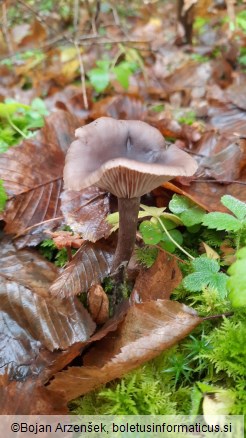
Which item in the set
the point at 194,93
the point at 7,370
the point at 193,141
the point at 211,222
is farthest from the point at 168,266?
the point at 194,93

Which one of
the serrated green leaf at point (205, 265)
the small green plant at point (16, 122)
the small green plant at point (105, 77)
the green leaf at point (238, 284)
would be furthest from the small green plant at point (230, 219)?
the small green plant at point (105, 77)

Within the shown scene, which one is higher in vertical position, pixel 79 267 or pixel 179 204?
pixel 179 204

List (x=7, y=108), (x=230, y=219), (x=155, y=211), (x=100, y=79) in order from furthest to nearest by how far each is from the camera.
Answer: (x=100, y=79) < (x=7, y=108) < (x=155, y=211) < (x=230, y=219)

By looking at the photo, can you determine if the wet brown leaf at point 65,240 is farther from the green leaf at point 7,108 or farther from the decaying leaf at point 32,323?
the green leaf at point 7,108

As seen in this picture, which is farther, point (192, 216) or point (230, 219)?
point (192, 216)

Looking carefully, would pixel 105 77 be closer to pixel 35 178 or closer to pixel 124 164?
pixel 35 178

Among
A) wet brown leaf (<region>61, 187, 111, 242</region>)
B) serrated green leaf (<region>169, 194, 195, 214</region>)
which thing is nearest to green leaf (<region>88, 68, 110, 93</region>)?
wet brown leaf (<region>61, 187, 111, 242</region>)

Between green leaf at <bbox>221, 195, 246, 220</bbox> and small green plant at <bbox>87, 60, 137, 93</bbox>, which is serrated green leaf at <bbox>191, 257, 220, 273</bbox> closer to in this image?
green leaf at <bbox>221, 195, 246, 220</bbox>

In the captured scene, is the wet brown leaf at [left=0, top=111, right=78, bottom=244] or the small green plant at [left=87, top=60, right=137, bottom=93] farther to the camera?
the small green plant at [left=87, top=60, right=137, bottom=93]

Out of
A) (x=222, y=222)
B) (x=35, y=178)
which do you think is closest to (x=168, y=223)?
(x=222, y=222)
